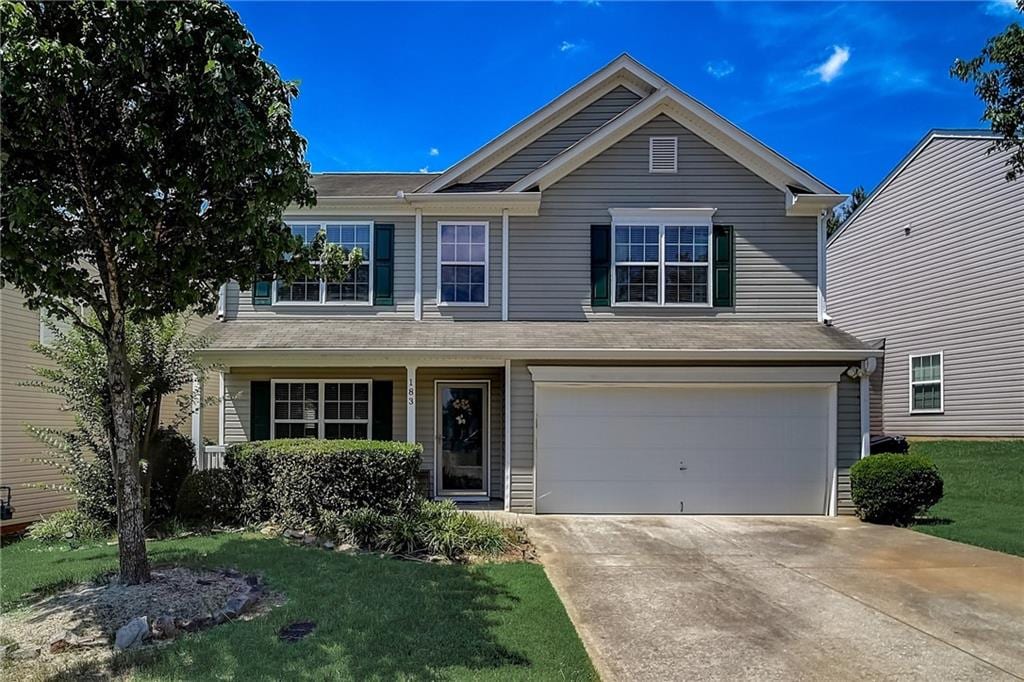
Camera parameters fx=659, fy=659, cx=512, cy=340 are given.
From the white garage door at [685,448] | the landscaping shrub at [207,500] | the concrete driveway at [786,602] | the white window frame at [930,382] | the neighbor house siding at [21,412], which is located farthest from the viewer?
the white window frame at [930,382]

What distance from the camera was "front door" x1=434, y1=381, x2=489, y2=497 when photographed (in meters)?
12.2

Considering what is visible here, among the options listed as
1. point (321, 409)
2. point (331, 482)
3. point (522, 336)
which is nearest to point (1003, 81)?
point (522, 336)

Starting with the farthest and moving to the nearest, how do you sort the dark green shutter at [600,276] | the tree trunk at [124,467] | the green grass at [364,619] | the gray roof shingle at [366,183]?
the gray roof shingle at [366,183], the dark green shutter at [600,276], the tree trunk at [124,467], the green grass at [364,619]

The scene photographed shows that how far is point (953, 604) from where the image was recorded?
249 inches

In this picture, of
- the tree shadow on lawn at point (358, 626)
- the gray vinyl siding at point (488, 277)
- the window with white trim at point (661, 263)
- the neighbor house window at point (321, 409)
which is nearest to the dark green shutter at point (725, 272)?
the window with white trim at point (661, 263)

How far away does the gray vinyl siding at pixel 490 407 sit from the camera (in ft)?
39.4

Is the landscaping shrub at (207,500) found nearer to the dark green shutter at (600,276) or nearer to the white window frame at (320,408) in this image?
the white window frame at (320,408)

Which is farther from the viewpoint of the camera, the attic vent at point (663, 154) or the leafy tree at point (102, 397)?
the attic vent at point (663, 154)

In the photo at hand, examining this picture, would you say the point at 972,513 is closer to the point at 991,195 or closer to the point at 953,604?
the point at 953,604

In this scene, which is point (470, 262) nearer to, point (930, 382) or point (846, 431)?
point (846, 431)

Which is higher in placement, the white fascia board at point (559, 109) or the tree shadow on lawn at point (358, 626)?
the white fascia board at point (559, 109)

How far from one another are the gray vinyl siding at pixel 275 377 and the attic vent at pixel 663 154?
5991 millimetres

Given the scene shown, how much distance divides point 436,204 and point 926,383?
13.5 metres

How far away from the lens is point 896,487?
10.2 meters
